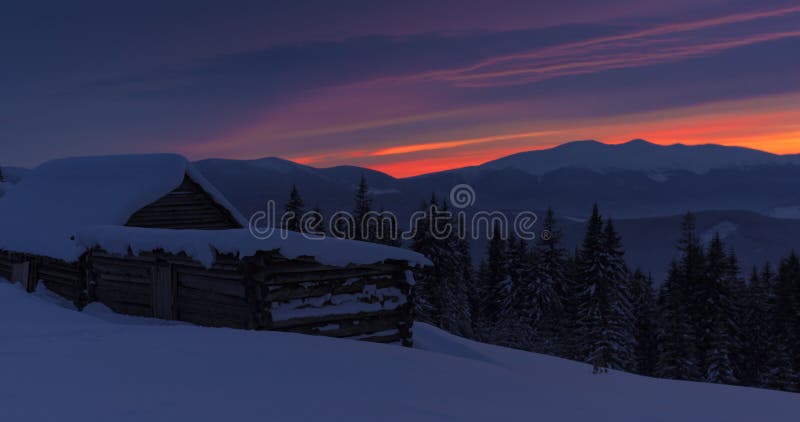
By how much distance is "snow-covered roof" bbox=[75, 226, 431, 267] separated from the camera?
10609 millimetres

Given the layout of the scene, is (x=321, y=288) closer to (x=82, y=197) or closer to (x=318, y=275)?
(x=318, y=275)

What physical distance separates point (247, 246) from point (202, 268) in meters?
2.32

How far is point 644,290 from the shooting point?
5584cm

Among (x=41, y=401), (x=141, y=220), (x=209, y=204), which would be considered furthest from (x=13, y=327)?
(x=209, y=204)

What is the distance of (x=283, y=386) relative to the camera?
19.5 ft

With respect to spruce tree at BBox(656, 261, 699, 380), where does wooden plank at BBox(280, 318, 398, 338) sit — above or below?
above

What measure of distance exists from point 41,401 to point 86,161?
68.1ft

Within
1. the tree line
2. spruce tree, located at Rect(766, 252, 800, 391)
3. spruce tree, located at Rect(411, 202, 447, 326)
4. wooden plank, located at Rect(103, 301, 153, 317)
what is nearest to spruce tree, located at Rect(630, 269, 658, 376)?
the tree line

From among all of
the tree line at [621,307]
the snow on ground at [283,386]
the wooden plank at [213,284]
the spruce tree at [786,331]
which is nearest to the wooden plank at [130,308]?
the wooden plank at [213,284]

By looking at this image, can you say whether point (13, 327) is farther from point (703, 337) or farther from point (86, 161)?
point (703, 337)

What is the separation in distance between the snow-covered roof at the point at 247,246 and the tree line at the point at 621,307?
27.3 m

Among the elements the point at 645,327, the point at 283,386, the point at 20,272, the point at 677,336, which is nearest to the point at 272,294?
the point at 283,386

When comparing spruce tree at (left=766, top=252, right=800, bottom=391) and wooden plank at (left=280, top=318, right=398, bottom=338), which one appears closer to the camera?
wooden plank at (left=280, top=318, right=398, bottom=338)

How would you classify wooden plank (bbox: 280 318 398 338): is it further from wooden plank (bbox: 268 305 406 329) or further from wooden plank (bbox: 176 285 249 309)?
wooden plank (bbox: 176 285 249 309)
